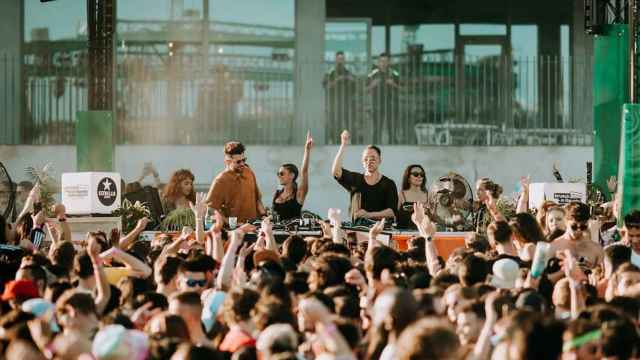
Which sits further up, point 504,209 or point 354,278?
point 504,209

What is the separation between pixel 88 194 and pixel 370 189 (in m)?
3.05

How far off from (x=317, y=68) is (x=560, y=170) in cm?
423

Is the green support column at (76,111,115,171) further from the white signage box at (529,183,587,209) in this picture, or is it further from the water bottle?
the water bottle

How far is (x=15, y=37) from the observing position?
25234mm

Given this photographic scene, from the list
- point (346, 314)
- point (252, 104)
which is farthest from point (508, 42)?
point (346, 314)

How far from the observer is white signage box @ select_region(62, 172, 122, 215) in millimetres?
16359

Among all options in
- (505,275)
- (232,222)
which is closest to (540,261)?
(505,275)

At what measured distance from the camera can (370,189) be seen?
51.0 feet

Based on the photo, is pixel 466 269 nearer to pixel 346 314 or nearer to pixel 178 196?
pixel 346 314

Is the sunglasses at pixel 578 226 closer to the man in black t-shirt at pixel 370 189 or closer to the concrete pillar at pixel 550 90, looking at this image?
the man in black t-shirt at pixel 370 189

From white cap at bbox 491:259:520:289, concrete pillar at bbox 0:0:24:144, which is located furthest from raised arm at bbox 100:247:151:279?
concrete pillar at bbox 0:0:24:144

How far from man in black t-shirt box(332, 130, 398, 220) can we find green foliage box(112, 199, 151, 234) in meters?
2.55

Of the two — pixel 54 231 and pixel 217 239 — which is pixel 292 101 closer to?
pixel 54 231

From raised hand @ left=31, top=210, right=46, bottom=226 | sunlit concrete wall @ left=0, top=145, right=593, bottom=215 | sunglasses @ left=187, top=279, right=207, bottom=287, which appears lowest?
sunglasses @ left=187, top=279, right=207, bottom=287
